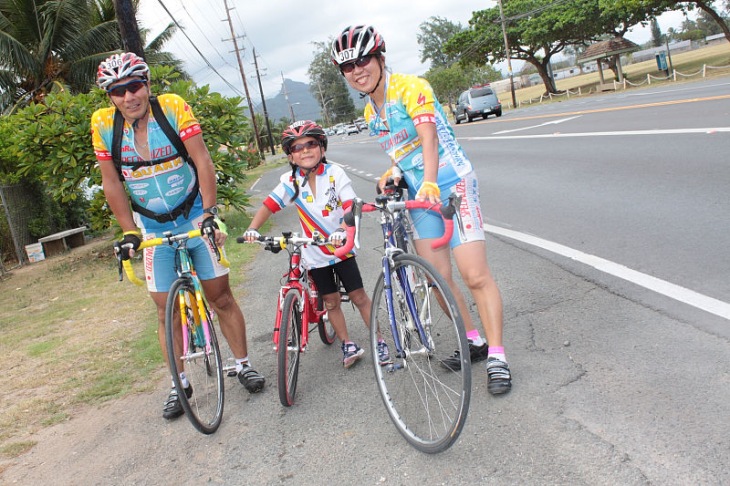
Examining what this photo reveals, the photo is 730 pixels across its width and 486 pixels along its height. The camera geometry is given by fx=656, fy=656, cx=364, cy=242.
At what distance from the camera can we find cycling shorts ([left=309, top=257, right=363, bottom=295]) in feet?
14.9

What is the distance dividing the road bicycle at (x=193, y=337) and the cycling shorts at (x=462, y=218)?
1.25 meters

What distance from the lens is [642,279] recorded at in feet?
16.9

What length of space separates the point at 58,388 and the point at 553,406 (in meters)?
4.18

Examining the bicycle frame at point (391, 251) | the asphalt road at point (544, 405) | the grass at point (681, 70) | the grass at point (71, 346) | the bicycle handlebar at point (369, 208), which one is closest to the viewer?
the asphalt road at point (544, 405)

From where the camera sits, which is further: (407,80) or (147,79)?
(147,79)

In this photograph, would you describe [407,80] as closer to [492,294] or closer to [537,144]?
[492,294]

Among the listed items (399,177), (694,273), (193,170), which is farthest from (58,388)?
(694,273)

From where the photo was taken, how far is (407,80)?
3.73m

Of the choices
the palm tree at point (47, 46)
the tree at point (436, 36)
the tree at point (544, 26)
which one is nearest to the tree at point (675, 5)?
the tree at point (544, 26)

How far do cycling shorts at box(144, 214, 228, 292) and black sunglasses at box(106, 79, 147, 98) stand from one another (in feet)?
2.80

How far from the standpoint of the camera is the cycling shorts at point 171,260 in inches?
164

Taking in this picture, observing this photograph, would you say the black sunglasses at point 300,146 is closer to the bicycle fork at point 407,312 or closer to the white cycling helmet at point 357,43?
the white cycling helmet at point 357,43

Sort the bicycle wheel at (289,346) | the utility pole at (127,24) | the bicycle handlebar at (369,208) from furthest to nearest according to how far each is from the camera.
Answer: the utility pole at (127,24)
the bicycle wheel at (289,346)
the bicycle handlebar at (369,208)

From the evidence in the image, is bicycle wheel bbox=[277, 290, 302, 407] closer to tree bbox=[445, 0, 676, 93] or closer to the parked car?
the parked car
